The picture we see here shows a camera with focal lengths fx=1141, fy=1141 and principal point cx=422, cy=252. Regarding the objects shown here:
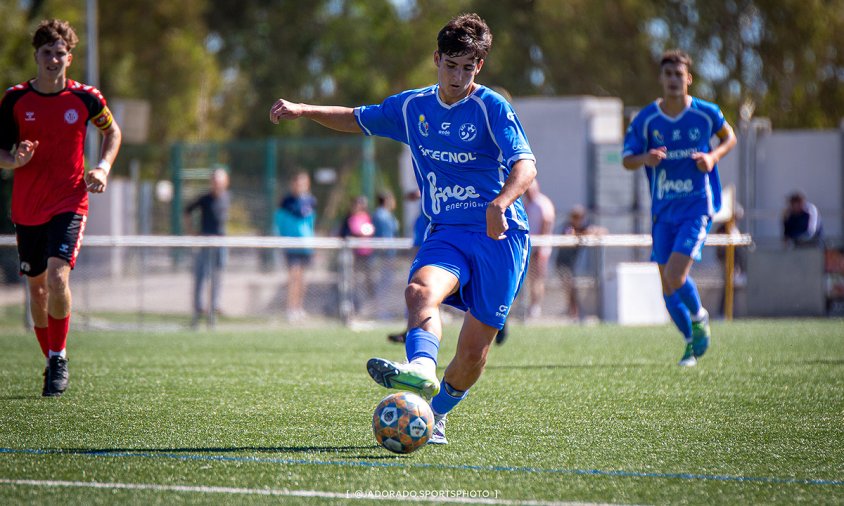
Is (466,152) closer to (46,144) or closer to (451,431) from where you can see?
(451,431)

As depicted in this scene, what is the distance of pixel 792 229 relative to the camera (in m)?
18.8

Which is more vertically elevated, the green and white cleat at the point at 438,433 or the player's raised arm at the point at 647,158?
the player's raised arm at the point at 647,158

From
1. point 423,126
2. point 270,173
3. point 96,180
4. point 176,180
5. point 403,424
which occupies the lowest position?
point 403,424

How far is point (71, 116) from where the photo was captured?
765 centimetres

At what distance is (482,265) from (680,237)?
13.5 feet

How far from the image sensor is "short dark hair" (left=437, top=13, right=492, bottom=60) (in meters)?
5.60

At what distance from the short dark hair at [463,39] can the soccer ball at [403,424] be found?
1719 mm

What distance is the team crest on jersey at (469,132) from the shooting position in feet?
18.8

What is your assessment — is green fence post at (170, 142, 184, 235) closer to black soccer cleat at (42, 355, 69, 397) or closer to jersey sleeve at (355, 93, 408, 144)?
black soccer cleat at (42, 355, 69, 397)

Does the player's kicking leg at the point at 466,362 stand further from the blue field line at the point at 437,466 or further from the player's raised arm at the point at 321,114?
the player's raised arm at the point at 321,114

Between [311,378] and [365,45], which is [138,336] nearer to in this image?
[311,378]

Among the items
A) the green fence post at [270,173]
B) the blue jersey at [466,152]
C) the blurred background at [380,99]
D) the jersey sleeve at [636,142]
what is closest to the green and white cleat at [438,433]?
the blue jersey at [466,152]

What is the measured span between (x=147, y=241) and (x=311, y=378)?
22.4 ft

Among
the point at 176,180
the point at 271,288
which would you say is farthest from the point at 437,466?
the point at 176,180
